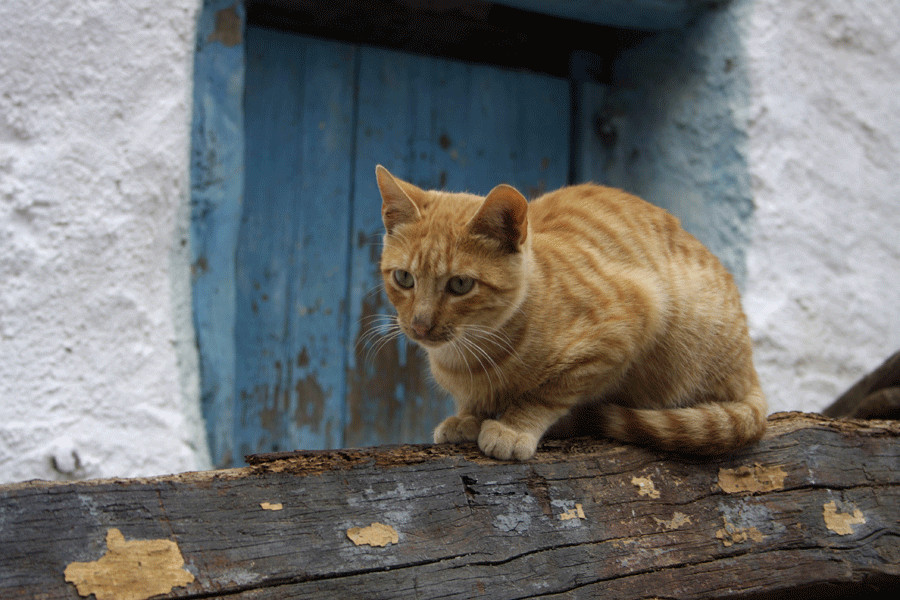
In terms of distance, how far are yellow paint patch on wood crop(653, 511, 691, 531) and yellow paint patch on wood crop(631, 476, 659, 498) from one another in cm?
5

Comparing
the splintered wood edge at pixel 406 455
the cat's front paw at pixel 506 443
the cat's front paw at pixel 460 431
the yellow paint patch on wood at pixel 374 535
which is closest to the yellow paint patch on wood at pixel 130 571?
the splintered wood edge at pixel 406 455

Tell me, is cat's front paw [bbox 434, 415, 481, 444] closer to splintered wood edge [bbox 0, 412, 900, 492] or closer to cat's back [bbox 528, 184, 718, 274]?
splintered wood edge [bbox 0, 412, 900, 492]

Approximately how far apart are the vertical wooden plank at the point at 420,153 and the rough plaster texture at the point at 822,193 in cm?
93

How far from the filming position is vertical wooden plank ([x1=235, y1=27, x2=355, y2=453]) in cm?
284

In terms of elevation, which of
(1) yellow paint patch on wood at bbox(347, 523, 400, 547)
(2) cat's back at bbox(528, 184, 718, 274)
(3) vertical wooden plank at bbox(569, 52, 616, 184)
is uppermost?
(3) vertical wooden plank at bbox(569, 52, 616, 184)

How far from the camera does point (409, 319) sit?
179 cm

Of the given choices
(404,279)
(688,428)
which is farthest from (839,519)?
(404,279)

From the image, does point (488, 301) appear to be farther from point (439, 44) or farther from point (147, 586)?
point (439, 44)

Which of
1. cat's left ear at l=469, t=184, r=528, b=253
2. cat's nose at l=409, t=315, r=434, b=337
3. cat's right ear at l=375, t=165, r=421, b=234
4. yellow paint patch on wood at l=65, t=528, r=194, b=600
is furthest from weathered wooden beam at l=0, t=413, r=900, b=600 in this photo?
cat's right ear at l=375, t=165, r=421, b=234

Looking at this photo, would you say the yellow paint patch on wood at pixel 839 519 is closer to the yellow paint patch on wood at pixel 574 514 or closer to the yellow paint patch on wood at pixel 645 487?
the yellow paint patch on wood at pixel 645 487

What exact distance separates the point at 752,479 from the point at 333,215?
192 centimetres

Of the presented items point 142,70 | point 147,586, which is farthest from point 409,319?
point 142,70

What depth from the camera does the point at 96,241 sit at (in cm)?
225

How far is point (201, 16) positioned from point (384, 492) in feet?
5.94
